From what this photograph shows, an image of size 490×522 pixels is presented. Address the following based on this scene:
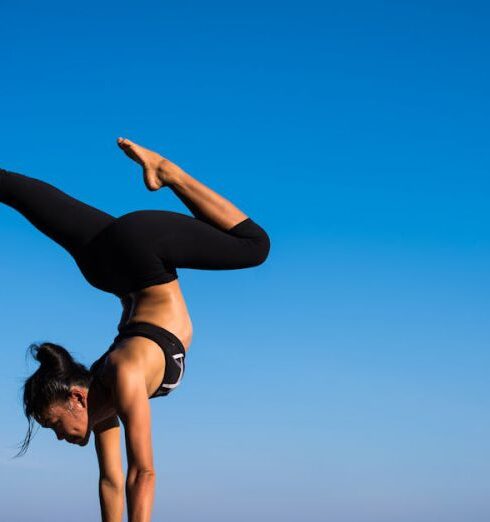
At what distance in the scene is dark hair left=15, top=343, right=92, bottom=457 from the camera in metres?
5.80

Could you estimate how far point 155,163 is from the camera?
5.77m

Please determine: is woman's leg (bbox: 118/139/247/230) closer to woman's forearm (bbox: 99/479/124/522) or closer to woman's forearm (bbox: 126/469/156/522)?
Result: woman's forearm (bbox: 126/469/156/522)

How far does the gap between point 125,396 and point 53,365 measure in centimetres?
75

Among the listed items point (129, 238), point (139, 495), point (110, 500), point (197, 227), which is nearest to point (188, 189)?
point (197, 227)

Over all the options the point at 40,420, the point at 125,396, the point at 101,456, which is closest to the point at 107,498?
the point at 101,456

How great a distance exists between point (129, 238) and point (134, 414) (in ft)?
3.44

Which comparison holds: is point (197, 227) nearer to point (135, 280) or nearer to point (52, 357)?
point (135, 280)

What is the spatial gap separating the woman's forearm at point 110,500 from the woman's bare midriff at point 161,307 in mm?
1372

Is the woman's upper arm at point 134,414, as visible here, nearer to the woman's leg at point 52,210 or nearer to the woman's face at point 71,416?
the woman's face at point 71,416

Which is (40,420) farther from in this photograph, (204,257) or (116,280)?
(204,257)

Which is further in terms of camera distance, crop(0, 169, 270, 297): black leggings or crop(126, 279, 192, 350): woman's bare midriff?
crop(126, 279, 192, 350): woman's bare midriff

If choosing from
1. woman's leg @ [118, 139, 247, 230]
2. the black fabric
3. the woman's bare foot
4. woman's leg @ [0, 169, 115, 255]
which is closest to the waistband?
the black fabric

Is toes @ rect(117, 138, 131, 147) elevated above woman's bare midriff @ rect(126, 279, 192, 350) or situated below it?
above

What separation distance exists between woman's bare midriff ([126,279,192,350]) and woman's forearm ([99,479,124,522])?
4.50 feet
